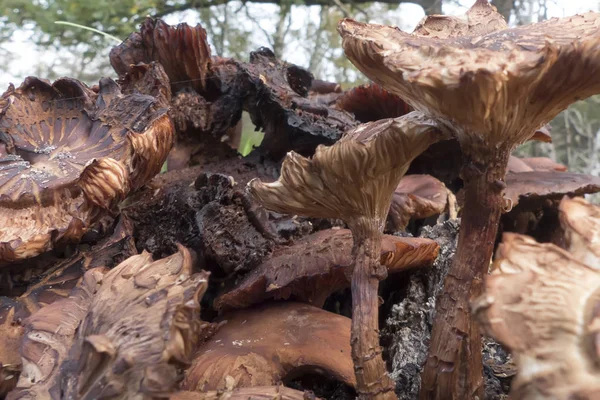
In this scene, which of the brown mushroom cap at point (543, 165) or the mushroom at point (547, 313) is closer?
the mushroom at point (547, 313)

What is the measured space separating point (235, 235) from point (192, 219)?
0.25 m

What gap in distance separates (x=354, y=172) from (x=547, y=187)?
164 cm

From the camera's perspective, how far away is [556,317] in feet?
2.92

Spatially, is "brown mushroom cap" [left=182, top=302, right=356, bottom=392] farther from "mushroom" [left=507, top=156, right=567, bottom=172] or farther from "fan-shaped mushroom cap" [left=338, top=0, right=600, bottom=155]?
"mushroom" [left=507, top=156, right=567, bottom=172]

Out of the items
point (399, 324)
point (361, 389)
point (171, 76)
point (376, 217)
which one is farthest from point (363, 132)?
point (171, 76)

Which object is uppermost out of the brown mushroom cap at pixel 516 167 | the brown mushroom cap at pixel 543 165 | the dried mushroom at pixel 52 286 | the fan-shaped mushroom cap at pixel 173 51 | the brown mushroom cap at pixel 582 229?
the fan-shaped mushroom cap at pixel 173 51

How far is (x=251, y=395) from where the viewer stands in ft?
4.47

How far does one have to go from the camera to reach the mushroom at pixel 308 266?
178 centimetres

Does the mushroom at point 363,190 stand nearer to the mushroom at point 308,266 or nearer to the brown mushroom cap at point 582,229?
the mushroom at point 308,266

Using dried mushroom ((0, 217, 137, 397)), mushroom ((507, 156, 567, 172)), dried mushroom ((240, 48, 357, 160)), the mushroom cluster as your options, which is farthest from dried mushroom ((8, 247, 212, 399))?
mushroom ((507, 156, 567, 172))

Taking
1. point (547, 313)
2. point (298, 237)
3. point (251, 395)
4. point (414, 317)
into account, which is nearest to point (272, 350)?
point (251, 395)

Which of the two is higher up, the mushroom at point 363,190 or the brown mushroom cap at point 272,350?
the mushroom at point 363,190

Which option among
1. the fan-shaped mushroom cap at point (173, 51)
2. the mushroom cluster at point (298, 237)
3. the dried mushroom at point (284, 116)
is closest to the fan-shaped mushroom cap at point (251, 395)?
the mushroom cluster at point (298, 237)

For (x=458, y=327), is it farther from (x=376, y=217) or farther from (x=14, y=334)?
(x=14, y=334)
